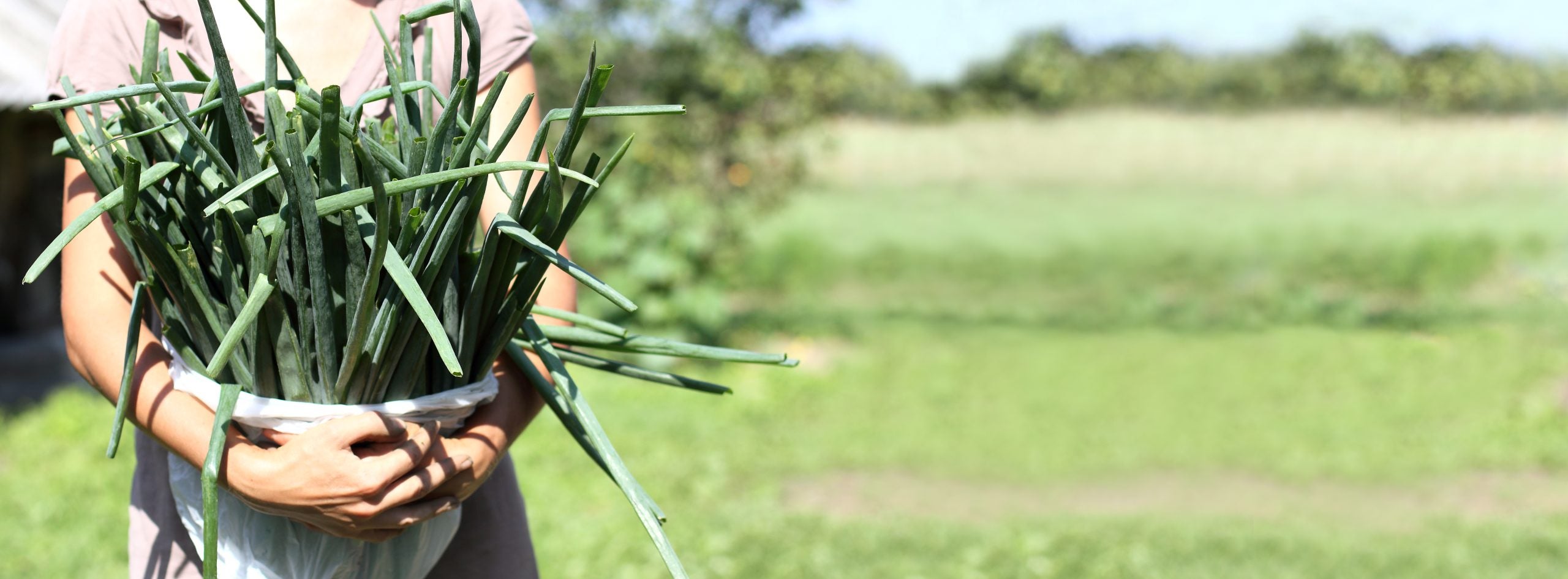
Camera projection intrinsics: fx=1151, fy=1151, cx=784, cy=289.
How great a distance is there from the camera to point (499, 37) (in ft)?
3.97

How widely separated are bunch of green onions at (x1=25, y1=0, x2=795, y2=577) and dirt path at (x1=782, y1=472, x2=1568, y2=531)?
302 cm

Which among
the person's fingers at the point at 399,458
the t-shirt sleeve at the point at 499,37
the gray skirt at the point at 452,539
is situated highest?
the t-shirt sleeve at the point at 499,37

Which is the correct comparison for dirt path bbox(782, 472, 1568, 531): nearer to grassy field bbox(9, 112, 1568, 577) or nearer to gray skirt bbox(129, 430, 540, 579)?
grassy field bbox(9, 112, 1568, 577)

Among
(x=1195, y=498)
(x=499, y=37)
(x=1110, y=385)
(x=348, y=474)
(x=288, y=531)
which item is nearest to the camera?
(x=348, y=474)

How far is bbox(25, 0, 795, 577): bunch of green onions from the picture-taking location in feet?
2.94

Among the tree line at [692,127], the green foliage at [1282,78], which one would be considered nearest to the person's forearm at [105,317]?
the tree line at [692,127]

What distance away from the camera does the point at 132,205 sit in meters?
0.89

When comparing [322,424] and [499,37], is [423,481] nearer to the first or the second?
[322,424]

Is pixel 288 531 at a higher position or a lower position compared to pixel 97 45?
lower

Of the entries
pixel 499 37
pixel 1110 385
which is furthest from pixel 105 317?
pixel 1110 385

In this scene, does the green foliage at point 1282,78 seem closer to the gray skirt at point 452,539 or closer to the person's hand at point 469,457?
the gray skirt at point 452,539

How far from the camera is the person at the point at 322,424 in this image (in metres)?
0.95

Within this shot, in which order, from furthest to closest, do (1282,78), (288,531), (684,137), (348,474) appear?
1. (1282,78)
2. (684,137)
3. (288,531)
4. (348,474)

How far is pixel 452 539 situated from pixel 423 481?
32cm
